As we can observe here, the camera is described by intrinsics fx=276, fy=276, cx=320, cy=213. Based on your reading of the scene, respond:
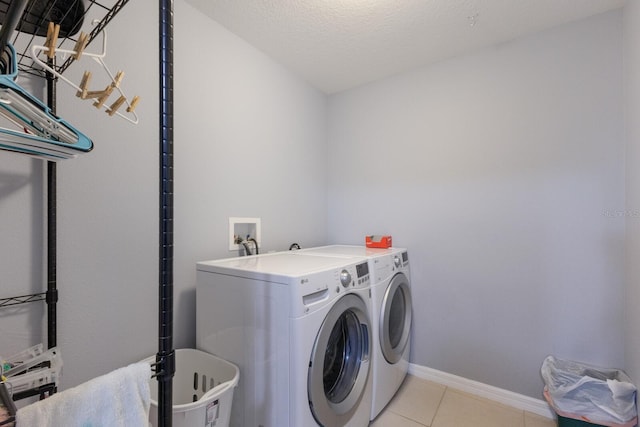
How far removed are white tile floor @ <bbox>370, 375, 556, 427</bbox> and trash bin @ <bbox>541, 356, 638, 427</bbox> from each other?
0.23 metres

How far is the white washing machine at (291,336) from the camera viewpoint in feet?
3.25

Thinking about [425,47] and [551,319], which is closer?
[551,319]

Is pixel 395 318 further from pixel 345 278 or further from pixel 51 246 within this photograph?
pixel 51 246

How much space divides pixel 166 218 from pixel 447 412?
188 cm

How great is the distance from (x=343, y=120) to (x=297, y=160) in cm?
61

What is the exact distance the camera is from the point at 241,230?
1703 mm

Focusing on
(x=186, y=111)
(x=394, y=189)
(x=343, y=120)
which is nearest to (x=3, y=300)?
(x=186, y=111)

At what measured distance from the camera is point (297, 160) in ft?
7.06

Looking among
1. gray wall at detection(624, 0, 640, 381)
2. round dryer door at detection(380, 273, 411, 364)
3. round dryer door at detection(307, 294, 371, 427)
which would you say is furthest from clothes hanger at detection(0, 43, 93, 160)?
gray wall at detection(624, 0, 640, 381)

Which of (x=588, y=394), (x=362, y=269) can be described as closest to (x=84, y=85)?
(x=362, y=269)

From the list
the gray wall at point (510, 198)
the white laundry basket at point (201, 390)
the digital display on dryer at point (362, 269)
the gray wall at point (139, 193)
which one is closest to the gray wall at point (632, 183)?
the gray wall at point (510, 198)

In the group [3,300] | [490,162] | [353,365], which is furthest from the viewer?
[490,162]

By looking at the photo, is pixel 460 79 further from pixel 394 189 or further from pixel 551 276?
pixel 551 276

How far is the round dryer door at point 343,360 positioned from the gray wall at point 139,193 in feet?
2.44
